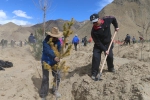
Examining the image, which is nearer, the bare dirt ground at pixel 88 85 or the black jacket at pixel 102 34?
the bare dirt ground at pixel 88 85

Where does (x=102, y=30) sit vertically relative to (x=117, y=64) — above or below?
above

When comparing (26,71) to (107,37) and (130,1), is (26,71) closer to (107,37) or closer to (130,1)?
(107,37)

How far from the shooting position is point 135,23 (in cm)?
7456

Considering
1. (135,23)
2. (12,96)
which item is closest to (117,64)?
(12,96)

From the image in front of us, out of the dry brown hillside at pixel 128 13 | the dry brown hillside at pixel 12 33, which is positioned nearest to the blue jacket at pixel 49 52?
the dry brown hillside at pixel 128 13

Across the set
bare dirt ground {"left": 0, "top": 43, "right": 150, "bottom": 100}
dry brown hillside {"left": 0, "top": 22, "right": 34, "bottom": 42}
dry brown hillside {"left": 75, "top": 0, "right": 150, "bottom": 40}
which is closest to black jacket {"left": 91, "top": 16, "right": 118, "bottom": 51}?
bare dirt ground {"left": 0, "top": 43, "right": 150, "bottom": 100}

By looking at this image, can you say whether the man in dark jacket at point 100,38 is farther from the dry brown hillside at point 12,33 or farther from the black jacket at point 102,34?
the dry brown hillside at point 12,33

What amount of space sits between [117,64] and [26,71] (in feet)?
9.26

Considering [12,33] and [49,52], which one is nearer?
[49,52]

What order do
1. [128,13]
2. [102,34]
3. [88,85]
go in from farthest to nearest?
[128,13], [102,34], [88,85]

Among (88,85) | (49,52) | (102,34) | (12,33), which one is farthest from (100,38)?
(12,33)

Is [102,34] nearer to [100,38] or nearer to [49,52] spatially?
[100,38]

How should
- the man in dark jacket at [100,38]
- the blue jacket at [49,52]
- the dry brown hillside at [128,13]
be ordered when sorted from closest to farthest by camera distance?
1. the blue jacket at [49,52]
2. the man in dark jacket at [100,38]
3. the dry brown hillside at [128,13]

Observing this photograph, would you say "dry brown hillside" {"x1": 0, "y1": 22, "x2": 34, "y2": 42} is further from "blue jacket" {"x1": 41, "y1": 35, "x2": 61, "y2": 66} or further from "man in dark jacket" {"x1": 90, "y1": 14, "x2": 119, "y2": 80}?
"blue jacket" {"x1": 41, "y1": 35, "x2": 61, "y2": 66}
